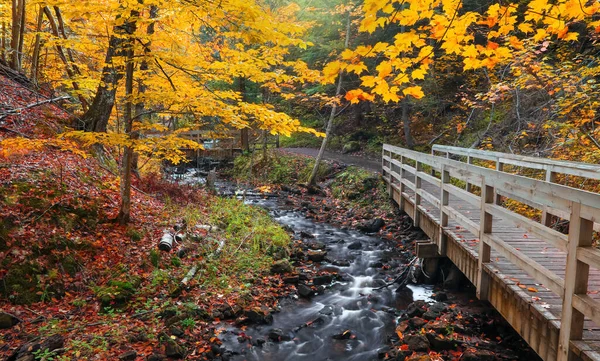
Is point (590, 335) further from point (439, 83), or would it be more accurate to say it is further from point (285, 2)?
point (285, 2)

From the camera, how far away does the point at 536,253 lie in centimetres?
551

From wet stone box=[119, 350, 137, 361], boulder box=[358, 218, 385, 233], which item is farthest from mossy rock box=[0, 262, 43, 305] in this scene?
boulder box=[358, 218, 385, 233]

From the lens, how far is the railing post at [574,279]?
3291mm

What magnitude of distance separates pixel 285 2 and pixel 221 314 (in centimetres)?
2102

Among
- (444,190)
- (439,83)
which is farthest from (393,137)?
(444,190)

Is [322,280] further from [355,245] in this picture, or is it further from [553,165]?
[553,165]

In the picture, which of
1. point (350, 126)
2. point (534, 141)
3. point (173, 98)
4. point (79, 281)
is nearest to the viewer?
point (79, 281)

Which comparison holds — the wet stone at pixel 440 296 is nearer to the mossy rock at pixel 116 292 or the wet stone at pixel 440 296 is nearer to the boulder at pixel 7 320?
the mossy rock at pixel 116 292

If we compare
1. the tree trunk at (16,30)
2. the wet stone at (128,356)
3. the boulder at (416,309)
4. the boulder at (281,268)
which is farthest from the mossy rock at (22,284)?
the tree trunk at (16,30)

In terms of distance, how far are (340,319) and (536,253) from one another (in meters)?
3.44

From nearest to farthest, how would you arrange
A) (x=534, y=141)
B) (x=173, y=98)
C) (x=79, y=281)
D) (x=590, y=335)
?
(x=590, y=335) → (x=79, y=281) → (x=173, y=98) → (x=534, y=141)

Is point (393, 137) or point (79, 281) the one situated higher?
point (393, 137)

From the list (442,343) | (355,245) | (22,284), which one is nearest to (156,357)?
(22,284)

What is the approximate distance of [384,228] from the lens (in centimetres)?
1180
